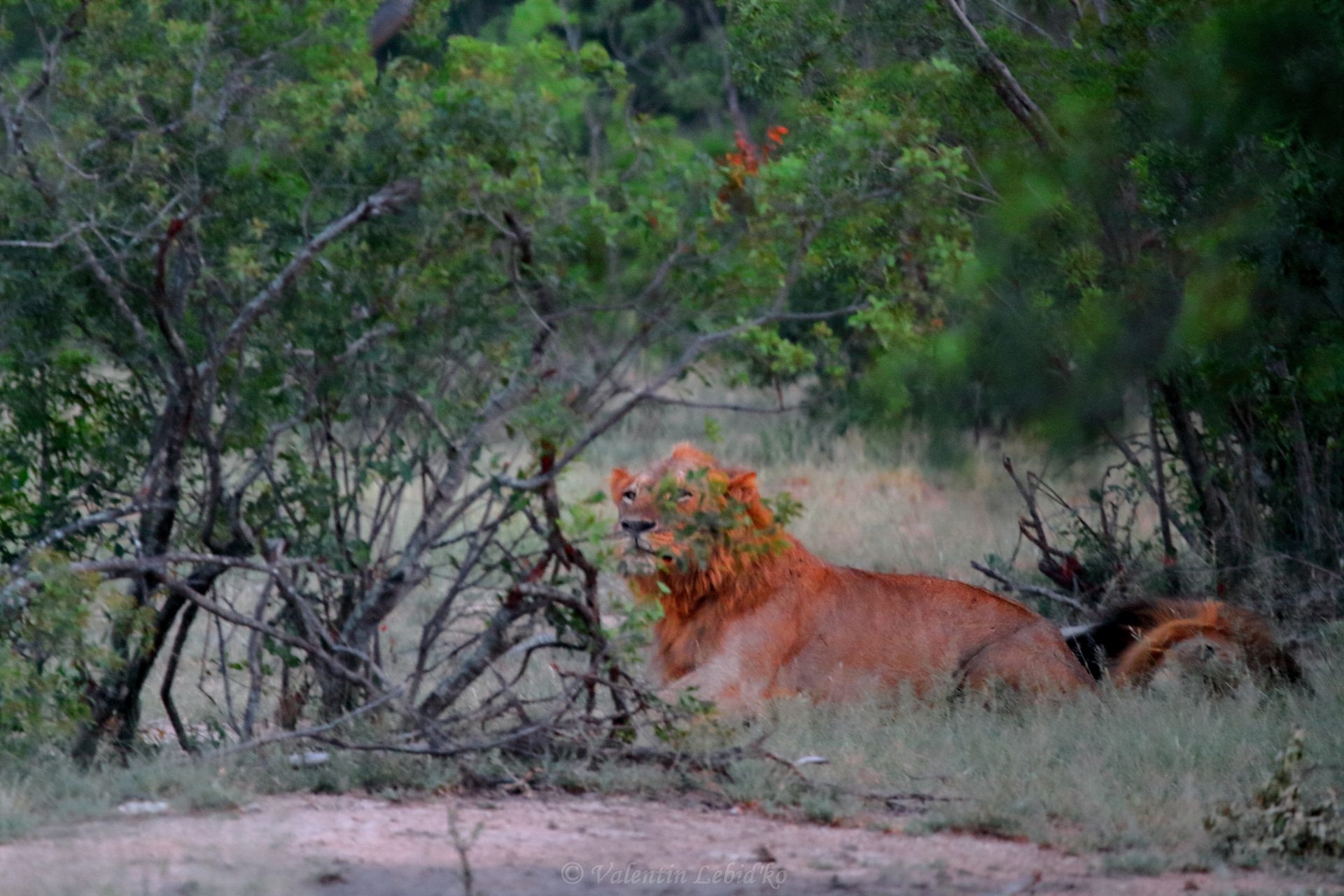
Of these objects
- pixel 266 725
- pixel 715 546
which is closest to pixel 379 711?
pixel 266 725

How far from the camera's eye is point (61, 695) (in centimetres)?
521

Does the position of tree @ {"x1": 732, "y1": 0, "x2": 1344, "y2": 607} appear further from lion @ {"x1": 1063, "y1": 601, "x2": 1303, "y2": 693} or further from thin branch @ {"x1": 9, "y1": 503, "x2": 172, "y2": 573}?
thin branch @ {"x1": 9, "y1": 503, "x2": 172, "y2": 573}

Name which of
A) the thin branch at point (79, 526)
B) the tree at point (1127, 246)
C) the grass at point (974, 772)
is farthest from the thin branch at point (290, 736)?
the tree at point (1127, 246)

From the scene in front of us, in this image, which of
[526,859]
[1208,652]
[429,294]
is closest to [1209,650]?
[1208,652]

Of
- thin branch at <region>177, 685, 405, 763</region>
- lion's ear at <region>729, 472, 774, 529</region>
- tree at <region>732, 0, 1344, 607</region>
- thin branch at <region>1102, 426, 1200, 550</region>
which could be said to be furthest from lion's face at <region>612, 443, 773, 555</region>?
thin branch at <region>1102, 426, 1200, 550</region>

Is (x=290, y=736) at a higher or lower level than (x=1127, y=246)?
lower

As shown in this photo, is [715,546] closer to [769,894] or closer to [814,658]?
[814,658]

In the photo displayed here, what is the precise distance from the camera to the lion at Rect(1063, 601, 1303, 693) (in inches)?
255

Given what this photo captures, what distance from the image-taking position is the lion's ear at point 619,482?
6301mm

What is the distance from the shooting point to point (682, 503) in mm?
5977

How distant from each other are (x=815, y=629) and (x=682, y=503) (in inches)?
40.8

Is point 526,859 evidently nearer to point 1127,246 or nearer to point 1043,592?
point 1043,592

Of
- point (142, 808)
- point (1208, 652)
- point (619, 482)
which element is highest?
point (619, 482)

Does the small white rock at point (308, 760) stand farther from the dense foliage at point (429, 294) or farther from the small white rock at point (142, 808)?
the small white rock at point (142, 808)
